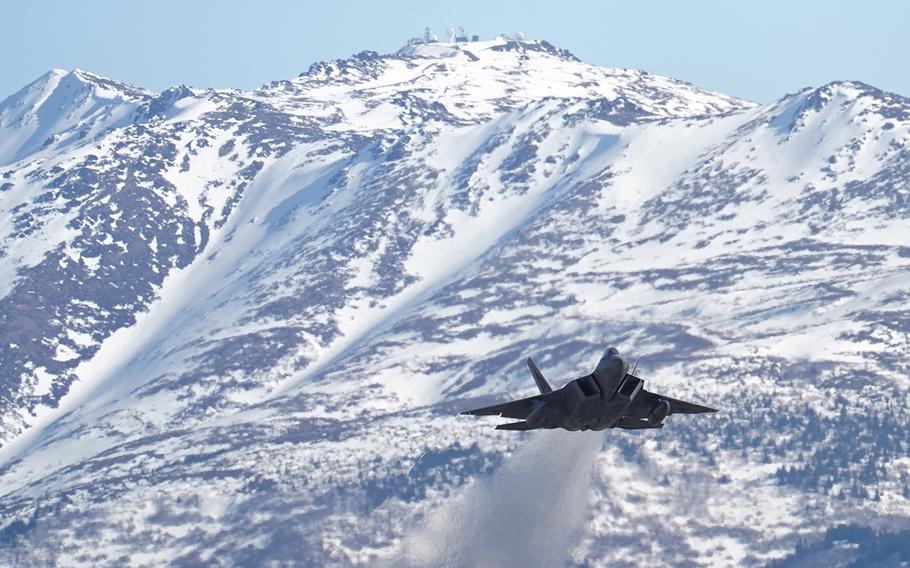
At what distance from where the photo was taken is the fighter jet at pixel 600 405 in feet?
366

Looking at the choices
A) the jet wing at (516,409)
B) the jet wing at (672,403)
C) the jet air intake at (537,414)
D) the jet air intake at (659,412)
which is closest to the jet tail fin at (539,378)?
the jet wing at (516,409)

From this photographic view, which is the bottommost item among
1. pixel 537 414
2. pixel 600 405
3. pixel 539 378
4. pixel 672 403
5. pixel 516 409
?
pixel 672 403

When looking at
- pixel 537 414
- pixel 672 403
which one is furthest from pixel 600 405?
pixel 672 403

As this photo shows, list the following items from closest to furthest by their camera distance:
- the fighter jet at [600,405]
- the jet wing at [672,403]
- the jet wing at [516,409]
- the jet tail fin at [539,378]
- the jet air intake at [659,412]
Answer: the fighter jet at [600,405]
the jet air intake at [659,412]
the jet wing at [672,403]
the jet wing at [516,409]
the jet tail fin at [539,378]

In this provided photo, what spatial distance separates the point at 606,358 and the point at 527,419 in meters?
6.25

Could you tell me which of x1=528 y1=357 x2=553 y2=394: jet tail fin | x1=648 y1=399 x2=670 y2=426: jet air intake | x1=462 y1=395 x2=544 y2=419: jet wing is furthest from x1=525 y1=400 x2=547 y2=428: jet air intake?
x1=648 y1=399 x2=670 y2=426: jet air intake

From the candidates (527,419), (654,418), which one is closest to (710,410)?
(654,418)

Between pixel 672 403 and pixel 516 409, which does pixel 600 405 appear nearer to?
pixel 672 403

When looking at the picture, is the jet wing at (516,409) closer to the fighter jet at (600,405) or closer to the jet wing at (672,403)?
the fighter jet at (600,405)

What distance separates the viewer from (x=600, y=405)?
112625 millimetres

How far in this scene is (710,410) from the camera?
113 metres

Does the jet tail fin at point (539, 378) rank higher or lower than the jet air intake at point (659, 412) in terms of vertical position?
higher

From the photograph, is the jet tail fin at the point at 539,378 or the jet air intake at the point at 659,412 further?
the jet tail fin at the point at 539,378

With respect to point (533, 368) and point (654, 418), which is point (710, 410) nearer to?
point (654, 418)
